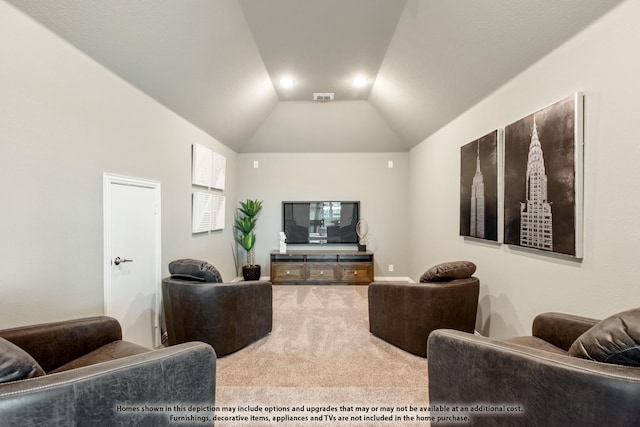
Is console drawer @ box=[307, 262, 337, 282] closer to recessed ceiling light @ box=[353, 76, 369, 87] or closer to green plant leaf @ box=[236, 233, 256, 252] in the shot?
green plant leaf @ box=[236, 233, 256, 252]

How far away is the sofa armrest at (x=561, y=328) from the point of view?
1.58m

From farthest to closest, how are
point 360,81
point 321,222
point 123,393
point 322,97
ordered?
1. point 321,222
2. point 322,97
3. point 360,81
4. point 123,393

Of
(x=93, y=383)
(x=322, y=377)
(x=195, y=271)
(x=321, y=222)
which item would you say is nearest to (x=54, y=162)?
(x=195, y=271)

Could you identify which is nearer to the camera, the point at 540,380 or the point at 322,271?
the point at 540,380

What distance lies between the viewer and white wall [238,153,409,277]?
18.0ft

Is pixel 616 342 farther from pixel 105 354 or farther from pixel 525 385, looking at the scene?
pixel 105 354

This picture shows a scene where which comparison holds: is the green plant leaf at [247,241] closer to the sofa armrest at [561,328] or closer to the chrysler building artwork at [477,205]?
the chrysler building artwork at [477,205]

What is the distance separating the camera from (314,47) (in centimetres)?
301

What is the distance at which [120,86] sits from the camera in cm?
227

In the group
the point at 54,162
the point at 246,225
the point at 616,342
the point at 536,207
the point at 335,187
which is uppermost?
the point at 335,187

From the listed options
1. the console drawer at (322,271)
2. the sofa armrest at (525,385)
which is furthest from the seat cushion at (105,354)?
the console drawer at (322,271)

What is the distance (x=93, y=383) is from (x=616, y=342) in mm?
1951

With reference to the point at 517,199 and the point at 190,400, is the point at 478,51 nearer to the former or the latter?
the point at 517,199

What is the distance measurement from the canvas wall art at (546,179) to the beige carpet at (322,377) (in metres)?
1.44
